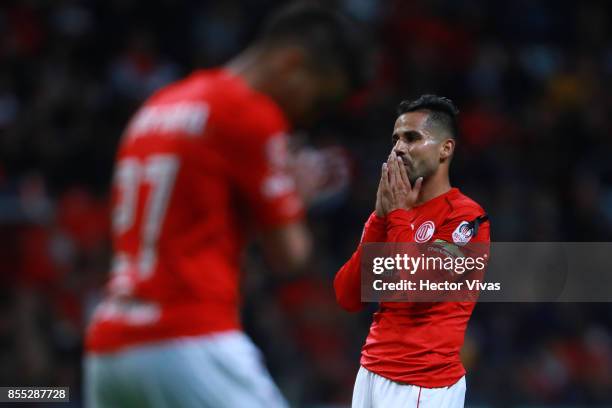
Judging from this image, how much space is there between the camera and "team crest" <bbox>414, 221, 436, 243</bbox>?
8.73ft

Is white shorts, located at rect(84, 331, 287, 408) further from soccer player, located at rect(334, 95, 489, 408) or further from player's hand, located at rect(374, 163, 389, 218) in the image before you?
player's hand, located at rect(374, 163, 389, 218)

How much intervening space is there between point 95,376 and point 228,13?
8.14 meters

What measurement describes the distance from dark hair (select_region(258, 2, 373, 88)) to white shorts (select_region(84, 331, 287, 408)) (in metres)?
0.79

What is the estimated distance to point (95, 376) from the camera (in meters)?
2.71

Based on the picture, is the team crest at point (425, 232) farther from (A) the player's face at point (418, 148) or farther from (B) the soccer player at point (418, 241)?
(A) the player's face at point (418, 148)

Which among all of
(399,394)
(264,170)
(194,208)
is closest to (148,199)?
(194,208)

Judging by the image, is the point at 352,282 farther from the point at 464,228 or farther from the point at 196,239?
the point at 196,239

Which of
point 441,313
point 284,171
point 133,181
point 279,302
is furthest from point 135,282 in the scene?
point 279,302

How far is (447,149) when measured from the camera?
266cm

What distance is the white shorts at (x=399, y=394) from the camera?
302 cm

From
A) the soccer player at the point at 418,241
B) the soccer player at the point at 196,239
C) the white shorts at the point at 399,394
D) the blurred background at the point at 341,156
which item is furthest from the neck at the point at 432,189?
the blurred background at the point at 341,156

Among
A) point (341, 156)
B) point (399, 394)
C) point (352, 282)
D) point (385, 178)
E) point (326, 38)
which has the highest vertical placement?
point (326, 38)

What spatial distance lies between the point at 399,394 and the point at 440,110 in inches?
36.3

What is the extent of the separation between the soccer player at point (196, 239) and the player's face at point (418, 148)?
11.0 inches
